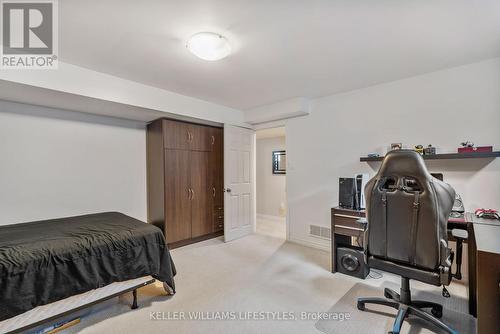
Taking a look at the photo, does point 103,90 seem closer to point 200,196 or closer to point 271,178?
point 200,196

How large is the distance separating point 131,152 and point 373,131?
361 cm

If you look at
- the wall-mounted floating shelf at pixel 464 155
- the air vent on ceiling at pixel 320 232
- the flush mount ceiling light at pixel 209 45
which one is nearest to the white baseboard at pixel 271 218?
the air vent on ceiling at pixel 320 232

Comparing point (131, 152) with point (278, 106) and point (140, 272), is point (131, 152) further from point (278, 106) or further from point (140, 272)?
point (278, 106)

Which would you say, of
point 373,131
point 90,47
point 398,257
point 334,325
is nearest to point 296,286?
point 334,325

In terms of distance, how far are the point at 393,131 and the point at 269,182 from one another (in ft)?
11.3

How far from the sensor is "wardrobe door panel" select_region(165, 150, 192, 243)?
3584 mm

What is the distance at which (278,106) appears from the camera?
385cm

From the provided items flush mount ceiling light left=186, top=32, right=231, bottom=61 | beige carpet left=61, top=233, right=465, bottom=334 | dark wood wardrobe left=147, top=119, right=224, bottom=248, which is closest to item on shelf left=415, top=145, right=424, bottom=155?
beige carpet left=61, top=233, right=465, bottom=334

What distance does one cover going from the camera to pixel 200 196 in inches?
159

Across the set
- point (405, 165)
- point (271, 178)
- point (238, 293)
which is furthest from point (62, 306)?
point (271, 178)

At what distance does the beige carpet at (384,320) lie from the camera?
69.8 inches

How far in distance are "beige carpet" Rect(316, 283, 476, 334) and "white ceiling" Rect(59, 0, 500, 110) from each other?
2314 millimetres

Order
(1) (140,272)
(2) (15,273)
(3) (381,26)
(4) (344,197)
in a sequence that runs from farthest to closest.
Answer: (4) (344,197) < (1) (140,272) < (3) (381,26) < (2) (15,273)

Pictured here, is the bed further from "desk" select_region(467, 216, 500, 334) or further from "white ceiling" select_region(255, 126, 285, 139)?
"white ceiling" select_region(255, 126, 285, 139)
